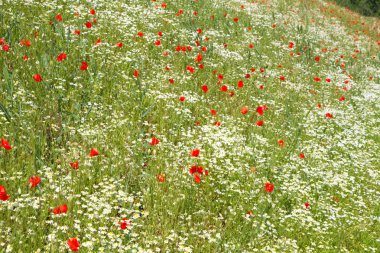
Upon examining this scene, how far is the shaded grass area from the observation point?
83.6 ft

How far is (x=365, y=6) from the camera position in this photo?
85.0 feet

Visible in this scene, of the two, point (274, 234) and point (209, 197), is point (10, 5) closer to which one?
point (209, 197)

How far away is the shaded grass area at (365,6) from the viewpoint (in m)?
25.5

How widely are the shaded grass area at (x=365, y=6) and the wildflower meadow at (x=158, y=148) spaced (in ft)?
68.5

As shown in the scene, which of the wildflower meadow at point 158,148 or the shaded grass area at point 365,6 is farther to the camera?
the shaded grass area at point 365,6

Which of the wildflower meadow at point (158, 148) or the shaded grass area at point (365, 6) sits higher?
the shaded grass area at point (365, 6)

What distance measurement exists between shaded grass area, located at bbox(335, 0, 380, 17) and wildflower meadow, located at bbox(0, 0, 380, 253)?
2087 cm

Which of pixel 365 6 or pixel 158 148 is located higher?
pixel 365 6

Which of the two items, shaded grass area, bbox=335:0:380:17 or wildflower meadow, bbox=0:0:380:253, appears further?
shaded grass area, bbox=335:0:380:17

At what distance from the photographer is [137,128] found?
436cm

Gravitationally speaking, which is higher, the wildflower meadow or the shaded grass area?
the shaded grass area

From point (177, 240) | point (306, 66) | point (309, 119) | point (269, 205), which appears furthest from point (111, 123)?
point (306, 66)

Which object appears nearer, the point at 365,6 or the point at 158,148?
the point at 158,148

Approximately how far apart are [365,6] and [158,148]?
2675 cm
